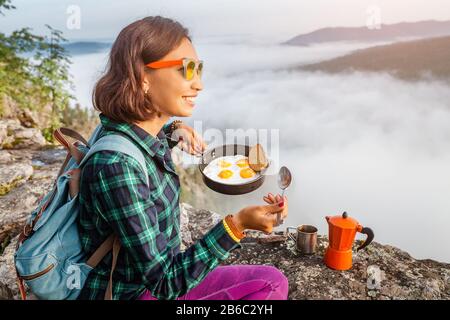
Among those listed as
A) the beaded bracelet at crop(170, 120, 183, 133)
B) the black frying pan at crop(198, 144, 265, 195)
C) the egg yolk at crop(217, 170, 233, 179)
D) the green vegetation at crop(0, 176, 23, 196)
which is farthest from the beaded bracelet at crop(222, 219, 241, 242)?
the green vegetation at crop(0, 176, 23, 196)

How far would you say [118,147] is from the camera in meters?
1.35

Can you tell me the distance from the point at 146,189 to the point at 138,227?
0.44 ft

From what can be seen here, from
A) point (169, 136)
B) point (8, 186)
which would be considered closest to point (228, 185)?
point (169, 136)

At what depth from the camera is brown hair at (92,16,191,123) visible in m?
1.49

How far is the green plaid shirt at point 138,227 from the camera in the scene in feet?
4.28

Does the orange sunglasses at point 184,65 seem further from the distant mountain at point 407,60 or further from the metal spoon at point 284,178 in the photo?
the distant mountain at point 407,60

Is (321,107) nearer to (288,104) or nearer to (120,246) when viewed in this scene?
(288,104)

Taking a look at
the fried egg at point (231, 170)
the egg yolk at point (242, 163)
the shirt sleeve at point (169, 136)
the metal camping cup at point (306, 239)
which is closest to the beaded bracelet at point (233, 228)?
the fried egg at point (231, 170)

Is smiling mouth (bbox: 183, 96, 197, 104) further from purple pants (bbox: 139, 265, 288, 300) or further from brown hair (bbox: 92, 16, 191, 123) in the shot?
purple pants (bbox: 139, 265, 288, 300)

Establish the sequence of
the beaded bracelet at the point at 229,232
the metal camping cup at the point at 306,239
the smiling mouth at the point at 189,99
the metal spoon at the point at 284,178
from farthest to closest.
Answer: the metal camping cup at the point at 306,239 < the metal spoon at the point at 284,178 < the smiling mouth at the point at 189,99 < the beaded bracelet at the point at 229,232

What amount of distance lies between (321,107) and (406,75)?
139 cm

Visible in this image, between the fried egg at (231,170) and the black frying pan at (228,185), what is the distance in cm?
2
